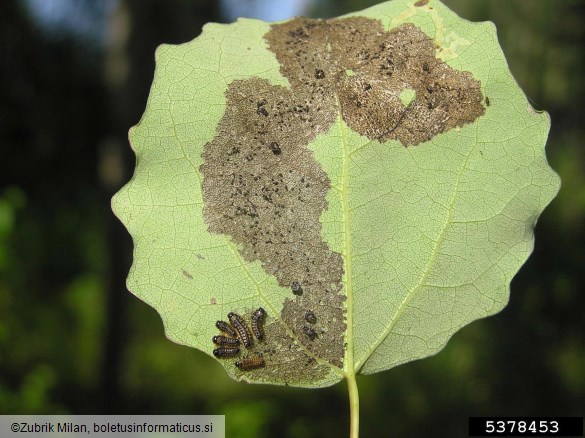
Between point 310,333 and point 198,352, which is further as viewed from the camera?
point 198,352

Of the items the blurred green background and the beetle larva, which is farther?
the blurred green background

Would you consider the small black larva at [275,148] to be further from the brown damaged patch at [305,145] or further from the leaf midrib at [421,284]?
the leaf midrib at [421,284]

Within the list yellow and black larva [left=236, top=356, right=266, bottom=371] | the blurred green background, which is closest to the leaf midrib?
yellow and black larva [left=236, top=356, right=266, bottom=371]

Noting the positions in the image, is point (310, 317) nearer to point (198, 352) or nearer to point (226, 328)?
point (226, 328)

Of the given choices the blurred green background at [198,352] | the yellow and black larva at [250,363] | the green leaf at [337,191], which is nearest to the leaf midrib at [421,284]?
the green leaf at [337,191]

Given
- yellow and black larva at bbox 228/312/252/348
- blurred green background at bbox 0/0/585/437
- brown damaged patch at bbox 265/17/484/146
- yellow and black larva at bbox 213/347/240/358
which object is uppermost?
brown damaged patch at bbox 265/17/484/146

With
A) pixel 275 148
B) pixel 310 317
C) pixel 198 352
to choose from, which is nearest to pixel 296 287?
pixel 310 317

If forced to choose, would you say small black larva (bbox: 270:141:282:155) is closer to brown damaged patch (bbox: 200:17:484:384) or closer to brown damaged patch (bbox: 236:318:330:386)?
brown damaged patch (bbox: 200:17:484:384)
